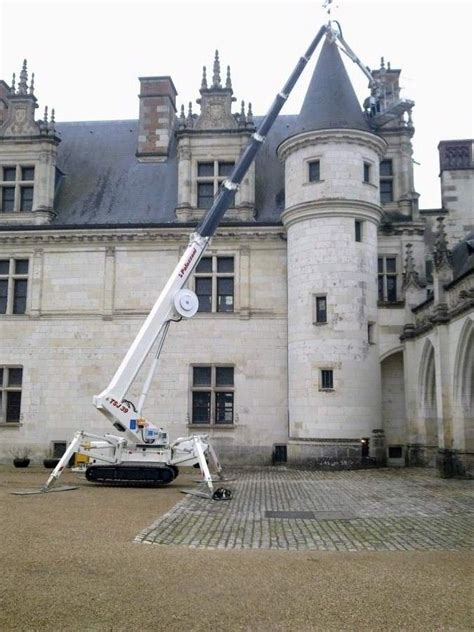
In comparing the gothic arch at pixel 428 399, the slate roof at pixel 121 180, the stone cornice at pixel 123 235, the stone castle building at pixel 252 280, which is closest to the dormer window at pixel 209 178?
the stone castle building at pixel 252 280

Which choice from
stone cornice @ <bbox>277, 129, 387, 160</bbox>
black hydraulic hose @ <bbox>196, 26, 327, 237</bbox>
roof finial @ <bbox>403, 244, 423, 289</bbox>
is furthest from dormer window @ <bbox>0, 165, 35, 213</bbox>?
roof finial @ <bbox>403, 244, 423, 289</bbox>

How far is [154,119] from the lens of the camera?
87.4ft

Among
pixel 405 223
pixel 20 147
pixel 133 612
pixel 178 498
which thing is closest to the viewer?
pixel 133 612

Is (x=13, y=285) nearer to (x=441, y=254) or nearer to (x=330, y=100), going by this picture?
Answer: (x=330, y=100)

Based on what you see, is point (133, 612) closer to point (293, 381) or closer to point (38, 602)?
point (38, 602)

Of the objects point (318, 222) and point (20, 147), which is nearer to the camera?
point (318, 222)

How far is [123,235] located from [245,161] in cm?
693

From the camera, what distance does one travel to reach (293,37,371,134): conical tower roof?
72.9 ft

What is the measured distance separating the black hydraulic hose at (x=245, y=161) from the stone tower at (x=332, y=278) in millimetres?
→ 2260

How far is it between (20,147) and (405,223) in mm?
14546

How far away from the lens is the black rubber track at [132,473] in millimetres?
16203

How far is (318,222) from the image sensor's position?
21828 mm

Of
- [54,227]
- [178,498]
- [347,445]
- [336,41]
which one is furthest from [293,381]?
[336,41]

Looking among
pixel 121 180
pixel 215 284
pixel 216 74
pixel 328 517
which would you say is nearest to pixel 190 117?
pixel 216 74
